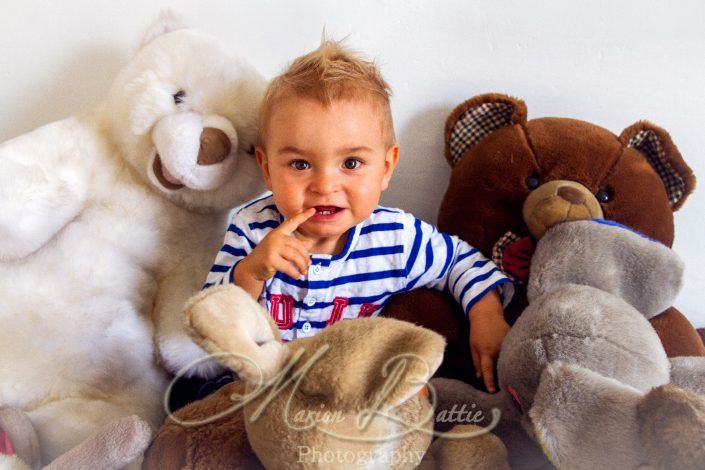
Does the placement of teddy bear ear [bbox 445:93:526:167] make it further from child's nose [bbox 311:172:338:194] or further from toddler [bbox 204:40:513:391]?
child's nose [bbox 311:172:338:194]

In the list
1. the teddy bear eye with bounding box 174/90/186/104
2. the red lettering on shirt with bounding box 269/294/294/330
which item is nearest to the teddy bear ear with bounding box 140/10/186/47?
the teddy bear eye with bounding box 174/90/186/104

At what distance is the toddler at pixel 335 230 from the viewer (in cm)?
81

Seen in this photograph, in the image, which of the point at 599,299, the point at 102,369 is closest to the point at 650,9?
the point at 599,299

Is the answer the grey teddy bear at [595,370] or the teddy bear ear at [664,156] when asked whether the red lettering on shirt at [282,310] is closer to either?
the grey teddy bear at [595,370]

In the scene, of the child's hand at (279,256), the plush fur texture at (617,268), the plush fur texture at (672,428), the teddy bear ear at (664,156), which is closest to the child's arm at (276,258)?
the child's hand at (279,256)

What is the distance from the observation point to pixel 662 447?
1.82ft

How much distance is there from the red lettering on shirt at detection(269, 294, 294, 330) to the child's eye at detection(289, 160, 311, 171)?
0.69 ft

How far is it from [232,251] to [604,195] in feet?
1.94

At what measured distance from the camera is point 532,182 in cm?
94

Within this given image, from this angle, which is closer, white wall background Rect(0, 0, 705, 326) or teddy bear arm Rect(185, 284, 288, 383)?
teddy bear arm Rect(185, 284, 288, 383)

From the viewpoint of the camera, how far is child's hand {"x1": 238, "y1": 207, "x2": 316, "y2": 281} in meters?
0.79

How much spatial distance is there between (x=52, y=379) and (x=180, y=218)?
31 centimetres

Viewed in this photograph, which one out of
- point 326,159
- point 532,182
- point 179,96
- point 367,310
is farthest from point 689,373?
A: point 179,96

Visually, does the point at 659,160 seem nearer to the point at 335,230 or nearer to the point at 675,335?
the point at 675,335
